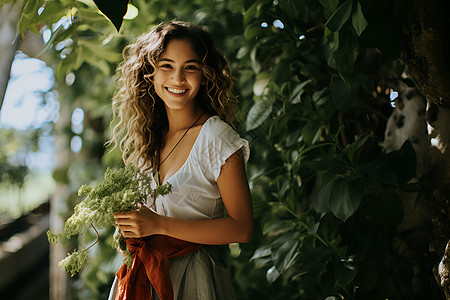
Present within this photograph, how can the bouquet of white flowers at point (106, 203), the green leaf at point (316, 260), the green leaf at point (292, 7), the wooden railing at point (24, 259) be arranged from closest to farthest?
the bouquet of white flowers at point (106, 203), the green leaf at point (292, 7), the green leaf at point (316, 260), the wooden railing at point (24, 259)

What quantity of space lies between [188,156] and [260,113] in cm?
50

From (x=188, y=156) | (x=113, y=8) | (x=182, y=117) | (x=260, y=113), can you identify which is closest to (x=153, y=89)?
(x=182, y=117)

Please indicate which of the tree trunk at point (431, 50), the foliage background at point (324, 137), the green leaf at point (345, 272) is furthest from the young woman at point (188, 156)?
the tree trunk at point (431, 50)

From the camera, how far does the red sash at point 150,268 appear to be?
938mm

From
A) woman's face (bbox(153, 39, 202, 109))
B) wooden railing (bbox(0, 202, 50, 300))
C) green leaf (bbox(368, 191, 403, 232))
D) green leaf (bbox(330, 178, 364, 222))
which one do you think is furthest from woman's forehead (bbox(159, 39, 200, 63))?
wooden railing (bbox(0, 202, 50, 300))

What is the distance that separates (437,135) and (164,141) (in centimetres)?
72

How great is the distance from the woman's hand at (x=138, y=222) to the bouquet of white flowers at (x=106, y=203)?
0.01m

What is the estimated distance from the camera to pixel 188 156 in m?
1.06

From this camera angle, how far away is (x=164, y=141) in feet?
3.93

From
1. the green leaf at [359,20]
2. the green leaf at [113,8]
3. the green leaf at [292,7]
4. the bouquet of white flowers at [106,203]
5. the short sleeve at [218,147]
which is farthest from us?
the green leaf at [292,7]

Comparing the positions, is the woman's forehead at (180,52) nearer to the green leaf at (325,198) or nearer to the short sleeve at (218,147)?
the short sleeve at (218,147)

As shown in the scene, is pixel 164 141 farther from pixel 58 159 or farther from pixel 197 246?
pixel 58 159

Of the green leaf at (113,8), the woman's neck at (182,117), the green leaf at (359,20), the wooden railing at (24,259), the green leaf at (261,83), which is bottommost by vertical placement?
the wooden railing at (24,259)

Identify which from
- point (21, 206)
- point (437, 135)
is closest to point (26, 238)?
point (21, 206)
